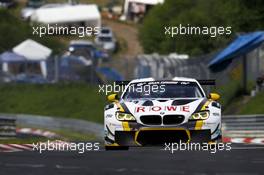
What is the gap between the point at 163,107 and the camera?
51.8ft

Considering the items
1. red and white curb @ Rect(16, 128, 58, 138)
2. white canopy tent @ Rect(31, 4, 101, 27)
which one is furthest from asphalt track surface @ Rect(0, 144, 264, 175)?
white canopy tent @ Rect(31, 4, 101, 27)

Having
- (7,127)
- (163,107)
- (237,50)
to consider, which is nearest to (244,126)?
(237,50)

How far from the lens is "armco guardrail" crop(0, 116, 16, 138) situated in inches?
1243

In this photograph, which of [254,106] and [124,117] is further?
[254,106]

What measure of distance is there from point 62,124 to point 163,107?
22.1 metres

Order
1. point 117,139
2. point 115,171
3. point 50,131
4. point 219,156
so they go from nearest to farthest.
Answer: point 115,171 < point 117,139 < point 219,156 < point 50,131

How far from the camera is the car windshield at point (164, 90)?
1695 centimetres

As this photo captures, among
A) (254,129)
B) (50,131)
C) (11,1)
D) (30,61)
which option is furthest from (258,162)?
(11,1)

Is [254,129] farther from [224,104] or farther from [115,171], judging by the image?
[115,171]

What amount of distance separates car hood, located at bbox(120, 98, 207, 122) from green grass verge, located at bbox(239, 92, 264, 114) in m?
17.0

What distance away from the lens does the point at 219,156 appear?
17.5 metres

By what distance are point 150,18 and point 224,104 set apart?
34659mm
